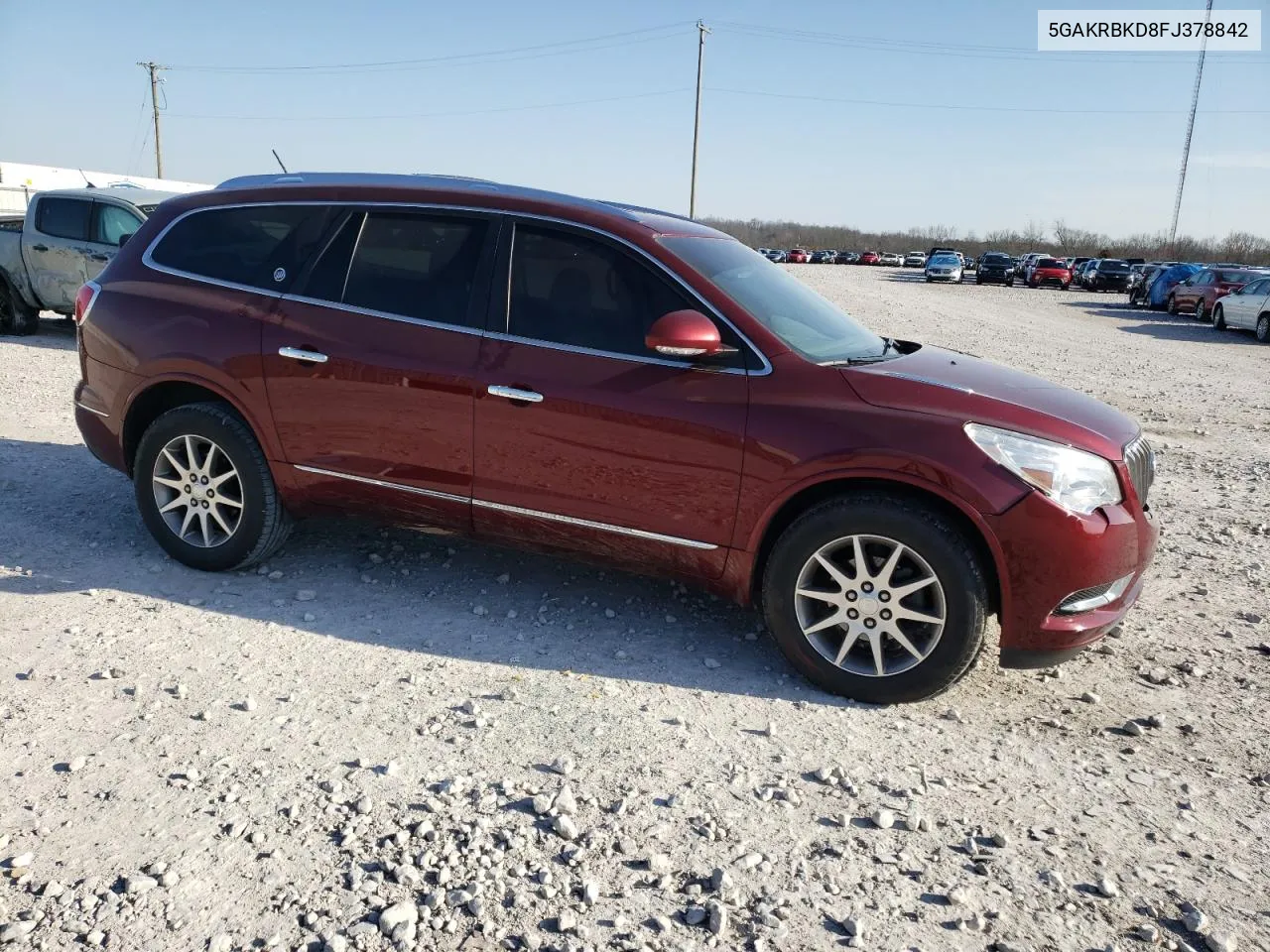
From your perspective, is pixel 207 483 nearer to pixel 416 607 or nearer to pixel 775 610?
pixel 416 607

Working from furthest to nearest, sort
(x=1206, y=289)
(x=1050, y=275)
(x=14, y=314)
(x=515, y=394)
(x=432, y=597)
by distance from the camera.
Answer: (x=1050, y=275) → (x=1206, y=289) → (x=14, y=314) → (x=432, y=597) → (x=515, y=394)

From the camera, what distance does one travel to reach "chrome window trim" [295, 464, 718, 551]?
4.06m

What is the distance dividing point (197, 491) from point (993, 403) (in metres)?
3.77

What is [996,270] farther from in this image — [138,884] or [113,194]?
[138,884]

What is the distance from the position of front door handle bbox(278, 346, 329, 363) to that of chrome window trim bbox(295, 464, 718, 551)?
1.70ft

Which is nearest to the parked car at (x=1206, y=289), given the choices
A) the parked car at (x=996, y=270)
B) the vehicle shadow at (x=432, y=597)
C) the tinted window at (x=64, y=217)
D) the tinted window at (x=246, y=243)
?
the parked car at (x=996, y=270)

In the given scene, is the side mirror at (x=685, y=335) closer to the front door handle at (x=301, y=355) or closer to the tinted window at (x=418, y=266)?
the tinted window at (x=418, y=266)

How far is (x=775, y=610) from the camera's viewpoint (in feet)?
12.9

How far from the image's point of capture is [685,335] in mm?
3814

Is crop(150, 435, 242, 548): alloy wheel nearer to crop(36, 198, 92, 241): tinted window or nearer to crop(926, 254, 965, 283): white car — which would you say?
crop(36, 198, 92, 241): tinted window

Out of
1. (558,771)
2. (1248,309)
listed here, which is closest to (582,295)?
(558,771)

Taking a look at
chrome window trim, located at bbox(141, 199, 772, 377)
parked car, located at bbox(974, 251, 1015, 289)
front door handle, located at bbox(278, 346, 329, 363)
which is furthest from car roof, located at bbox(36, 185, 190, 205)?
parked car, located at bbox(974, 251, 1015, 289)

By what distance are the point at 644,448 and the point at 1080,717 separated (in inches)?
80.9

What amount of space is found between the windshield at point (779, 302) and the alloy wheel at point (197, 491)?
2478 millimetres
